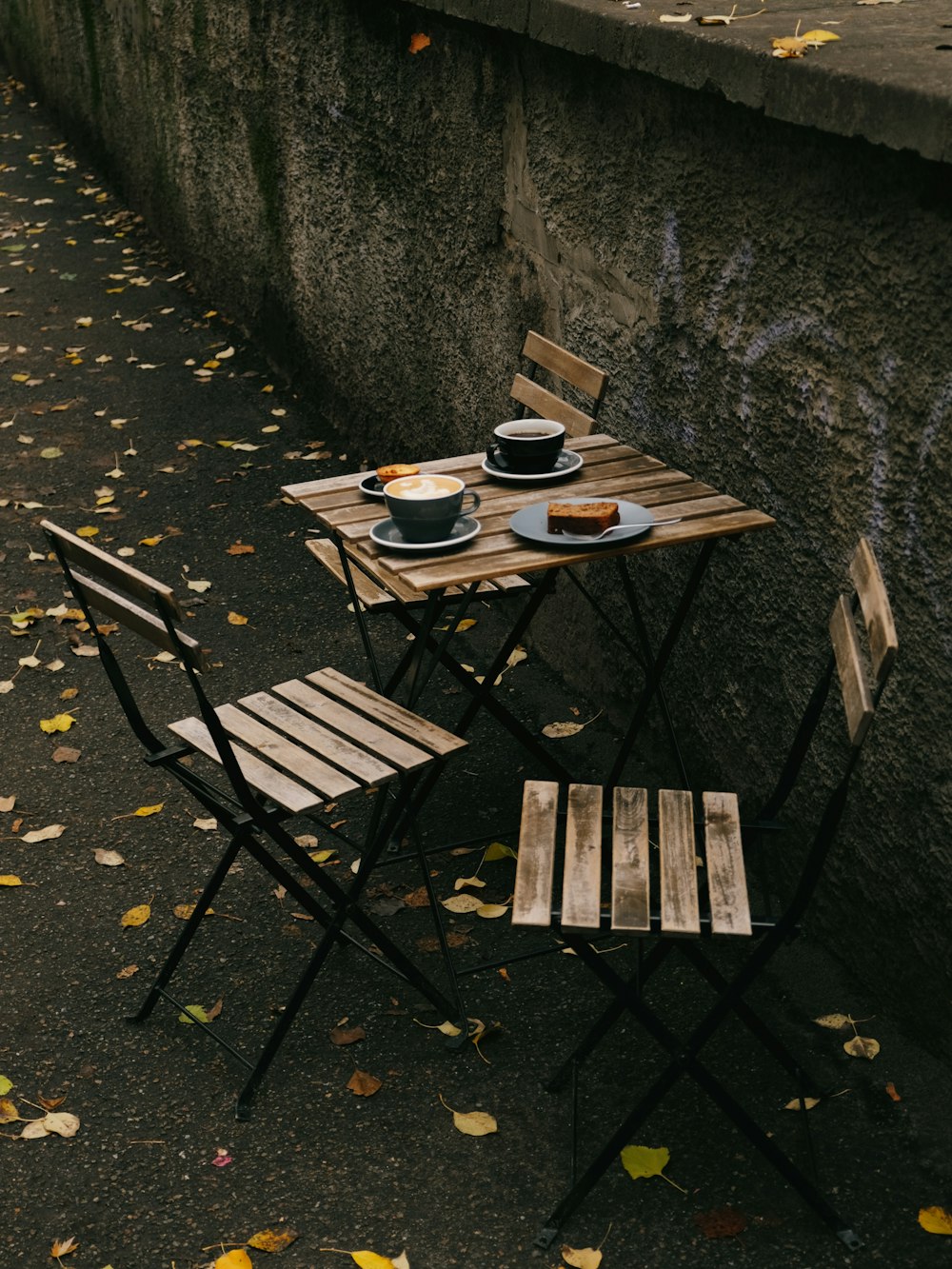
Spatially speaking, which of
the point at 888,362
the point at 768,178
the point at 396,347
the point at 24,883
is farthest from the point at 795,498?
the point at 396,347

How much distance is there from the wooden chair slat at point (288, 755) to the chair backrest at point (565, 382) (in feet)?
4.21

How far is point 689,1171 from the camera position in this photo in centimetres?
309

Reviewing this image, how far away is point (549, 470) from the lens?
3.79m

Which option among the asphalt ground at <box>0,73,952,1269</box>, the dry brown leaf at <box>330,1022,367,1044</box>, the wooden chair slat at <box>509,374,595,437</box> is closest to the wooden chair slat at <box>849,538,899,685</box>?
the asphalt ground at <box>0,73,952,1269</box>

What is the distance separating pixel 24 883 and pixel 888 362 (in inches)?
103

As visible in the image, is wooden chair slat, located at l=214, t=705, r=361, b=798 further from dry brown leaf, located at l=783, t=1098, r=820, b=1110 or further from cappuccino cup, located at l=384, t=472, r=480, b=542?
dry brown leaf, located at l=783, t=1098, r=820, b=1110

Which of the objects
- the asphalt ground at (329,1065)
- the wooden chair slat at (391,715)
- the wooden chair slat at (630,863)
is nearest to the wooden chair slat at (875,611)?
the wooden chair slat at (630,863)

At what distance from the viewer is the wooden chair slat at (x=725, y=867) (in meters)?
2.81

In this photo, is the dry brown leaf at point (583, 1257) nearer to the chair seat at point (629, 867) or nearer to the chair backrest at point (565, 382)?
the chair seat at point (629, 867)

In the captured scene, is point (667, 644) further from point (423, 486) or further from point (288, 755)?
point (288, 755)

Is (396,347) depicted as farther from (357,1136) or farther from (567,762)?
(357,1136)

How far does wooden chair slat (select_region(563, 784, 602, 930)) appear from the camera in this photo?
282cm

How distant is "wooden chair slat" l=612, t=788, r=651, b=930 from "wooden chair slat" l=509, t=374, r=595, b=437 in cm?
129

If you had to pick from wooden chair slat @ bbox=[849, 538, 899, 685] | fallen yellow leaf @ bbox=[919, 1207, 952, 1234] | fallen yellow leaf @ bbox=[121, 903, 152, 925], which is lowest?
fallen yellow leaf @ bbox=[121, 903, 152, 925]
